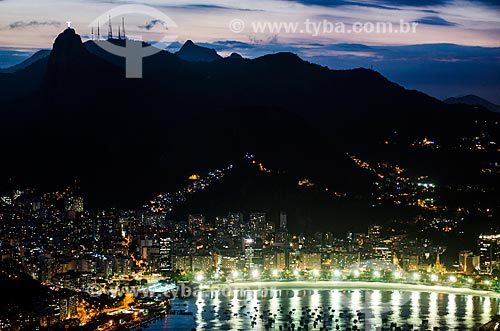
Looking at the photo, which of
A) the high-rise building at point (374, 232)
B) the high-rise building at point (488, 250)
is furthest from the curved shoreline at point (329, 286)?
the high-rise building at point (374, 232)

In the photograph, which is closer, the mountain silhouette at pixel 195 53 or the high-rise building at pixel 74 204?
the high-rise building at pixel 74 204

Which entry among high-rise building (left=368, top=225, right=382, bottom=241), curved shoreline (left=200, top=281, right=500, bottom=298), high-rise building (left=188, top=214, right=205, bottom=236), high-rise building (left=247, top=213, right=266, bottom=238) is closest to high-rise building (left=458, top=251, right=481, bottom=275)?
curved shoreline (left=200, top=281, right=500, bottom=298)

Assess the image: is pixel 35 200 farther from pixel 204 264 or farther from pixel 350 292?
pixel 350 292

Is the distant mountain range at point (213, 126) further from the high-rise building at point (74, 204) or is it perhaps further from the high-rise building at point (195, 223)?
the high-rise building at point (195, 223)

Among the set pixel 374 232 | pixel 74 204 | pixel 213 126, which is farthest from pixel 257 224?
pixel 213 126

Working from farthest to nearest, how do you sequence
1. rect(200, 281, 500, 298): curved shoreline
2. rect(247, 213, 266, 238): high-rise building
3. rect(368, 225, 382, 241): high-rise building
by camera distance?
rect(247, 213, 266, 238): high-rise building → rect(368, 225, 382, 241): high-rise building → rect(200, 281, 500, 298): curved shoreline

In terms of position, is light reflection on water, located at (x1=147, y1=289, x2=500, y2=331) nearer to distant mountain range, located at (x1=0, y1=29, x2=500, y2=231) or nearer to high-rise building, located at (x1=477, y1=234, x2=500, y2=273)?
high-rise building, located at (x1=477, y1=234, x2=500, y2=273)
